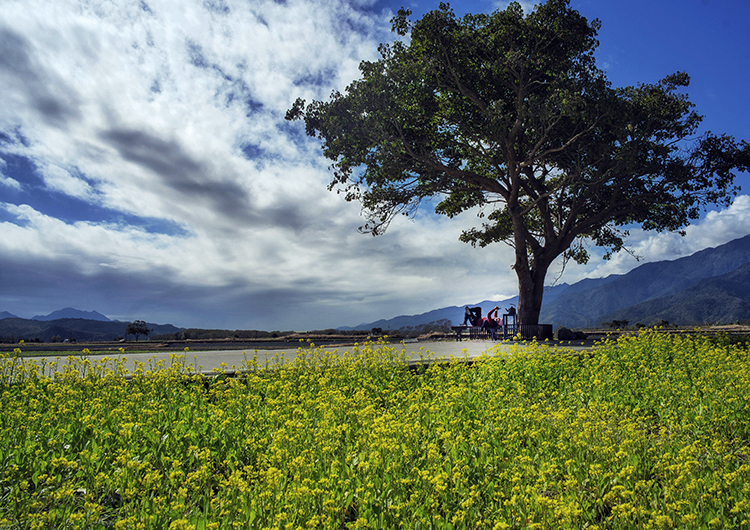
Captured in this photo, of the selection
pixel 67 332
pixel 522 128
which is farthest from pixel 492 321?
pixel 67 332

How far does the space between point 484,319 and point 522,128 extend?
9.04 m

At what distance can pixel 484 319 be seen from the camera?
2061 centimetres

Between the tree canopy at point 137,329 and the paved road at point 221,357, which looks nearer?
the paved road at point 221,357

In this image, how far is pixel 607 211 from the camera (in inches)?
781

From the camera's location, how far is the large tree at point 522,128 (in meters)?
16.2

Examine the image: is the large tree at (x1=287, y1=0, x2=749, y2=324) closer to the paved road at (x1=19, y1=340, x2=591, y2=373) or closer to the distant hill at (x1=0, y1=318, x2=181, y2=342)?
the paved road at (x1=19, y1=340, x2=591, y2=373)

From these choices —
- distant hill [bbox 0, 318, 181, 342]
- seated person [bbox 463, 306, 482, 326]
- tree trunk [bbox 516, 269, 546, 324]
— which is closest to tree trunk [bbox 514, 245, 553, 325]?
tree trunk [bbox 516, 269, 546, 324]

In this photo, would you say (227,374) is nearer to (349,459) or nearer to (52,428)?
(52,428)

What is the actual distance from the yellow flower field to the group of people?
41.6 ft

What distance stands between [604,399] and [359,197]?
1519 centimetres

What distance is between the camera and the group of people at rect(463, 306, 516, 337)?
65.3 feet

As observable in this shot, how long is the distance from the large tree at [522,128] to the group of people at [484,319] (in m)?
1.27

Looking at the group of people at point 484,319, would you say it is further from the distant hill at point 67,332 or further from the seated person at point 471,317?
the distant hill at point 67,332

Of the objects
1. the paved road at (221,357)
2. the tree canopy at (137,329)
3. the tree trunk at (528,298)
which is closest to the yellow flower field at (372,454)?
the paved road at (221,357)
